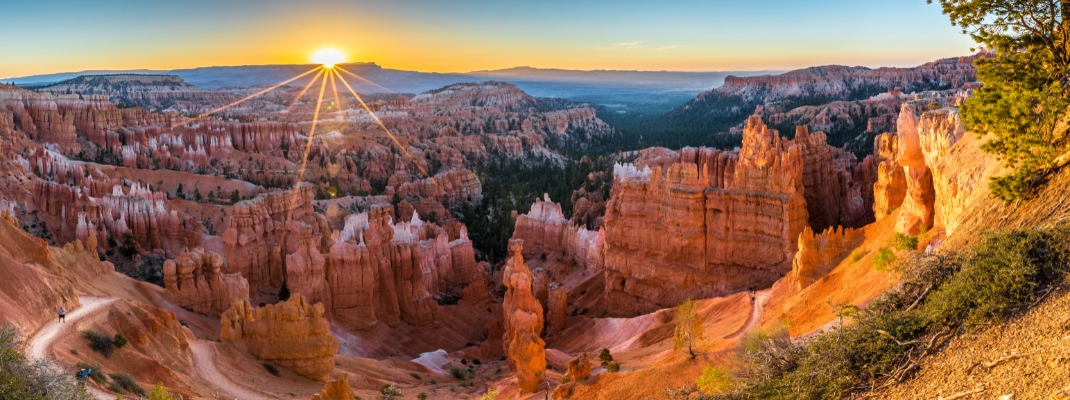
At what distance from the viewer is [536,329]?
3219cm

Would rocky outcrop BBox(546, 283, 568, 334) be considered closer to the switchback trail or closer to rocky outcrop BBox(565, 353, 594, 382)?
the switchback trail

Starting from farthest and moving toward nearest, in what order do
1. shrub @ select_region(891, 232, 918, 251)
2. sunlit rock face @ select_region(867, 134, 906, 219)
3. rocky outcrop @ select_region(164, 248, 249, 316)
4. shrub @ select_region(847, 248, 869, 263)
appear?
1. rocky outcrop @ select_region(164, 248, 249, 316)
2. sunlit rock face @ select_region(867, 134, 906, 219)
3. shrub @ select_region(847, 248, 869, 263)
4. shrub @ select_region(891, 232, 918, 251)

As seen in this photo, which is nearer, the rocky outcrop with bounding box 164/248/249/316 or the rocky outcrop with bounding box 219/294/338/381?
the rocky outcrop with bounding box 219/294/338/381

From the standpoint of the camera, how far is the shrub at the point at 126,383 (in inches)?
708

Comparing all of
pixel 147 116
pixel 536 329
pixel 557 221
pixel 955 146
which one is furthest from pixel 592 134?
pixel 955 146

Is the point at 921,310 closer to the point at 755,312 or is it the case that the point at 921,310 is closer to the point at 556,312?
the point at 755,312

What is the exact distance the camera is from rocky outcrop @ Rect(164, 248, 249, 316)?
104 feet

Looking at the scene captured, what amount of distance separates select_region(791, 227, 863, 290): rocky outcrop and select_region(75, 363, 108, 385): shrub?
66.6 ft

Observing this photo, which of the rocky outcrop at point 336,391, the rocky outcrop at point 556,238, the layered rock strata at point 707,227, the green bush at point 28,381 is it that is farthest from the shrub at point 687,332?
the rocky outcrop at point 556,238

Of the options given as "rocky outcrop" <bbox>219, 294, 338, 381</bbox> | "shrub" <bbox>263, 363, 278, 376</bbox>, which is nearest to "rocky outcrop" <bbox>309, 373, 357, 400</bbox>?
"shrub" <bbox>263, 363, 278, 376</bbox>

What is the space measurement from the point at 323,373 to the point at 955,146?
20.3m

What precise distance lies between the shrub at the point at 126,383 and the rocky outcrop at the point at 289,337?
7.44 meters

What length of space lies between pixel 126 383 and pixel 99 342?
260cm

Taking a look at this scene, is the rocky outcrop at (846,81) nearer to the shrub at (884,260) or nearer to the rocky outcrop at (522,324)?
Answer: the rocky outcrop at (522,324)
